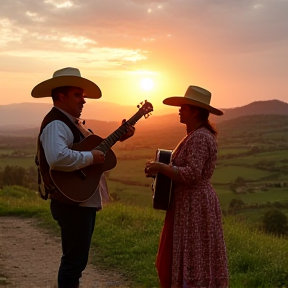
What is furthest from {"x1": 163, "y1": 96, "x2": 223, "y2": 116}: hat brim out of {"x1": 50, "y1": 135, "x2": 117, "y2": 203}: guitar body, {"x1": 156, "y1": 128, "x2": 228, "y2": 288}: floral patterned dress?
{"x1": 50, "y1": 135, "x2": 117, "y2": 203}: guitar body

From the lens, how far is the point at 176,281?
4035 mm

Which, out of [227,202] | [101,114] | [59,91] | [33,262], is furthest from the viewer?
[101,114]

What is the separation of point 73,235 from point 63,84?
1196mm

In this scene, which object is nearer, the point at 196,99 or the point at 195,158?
the point at 195,158

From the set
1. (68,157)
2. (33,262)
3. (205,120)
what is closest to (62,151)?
(68,157)

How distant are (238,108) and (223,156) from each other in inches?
1697

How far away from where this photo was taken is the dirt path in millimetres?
5914

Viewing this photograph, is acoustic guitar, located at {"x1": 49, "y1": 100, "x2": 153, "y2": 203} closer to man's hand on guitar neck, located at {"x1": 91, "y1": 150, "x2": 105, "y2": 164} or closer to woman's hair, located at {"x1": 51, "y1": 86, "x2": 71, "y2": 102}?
man's hand on guitar neck, located at {"x1": 91, "y1": 150, "x2": 105, "y2": 164}

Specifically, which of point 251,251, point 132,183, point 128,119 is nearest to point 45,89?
point 128,119

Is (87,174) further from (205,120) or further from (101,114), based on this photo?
(101,114)

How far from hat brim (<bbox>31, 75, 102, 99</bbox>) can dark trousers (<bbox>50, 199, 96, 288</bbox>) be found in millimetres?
922

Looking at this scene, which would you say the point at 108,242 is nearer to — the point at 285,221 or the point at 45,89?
the point at 45,89

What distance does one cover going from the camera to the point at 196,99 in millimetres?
4055

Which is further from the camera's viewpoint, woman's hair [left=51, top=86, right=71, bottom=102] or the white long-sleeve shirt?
woman's hair [left=51, top=86, right=71, bottom=102]
